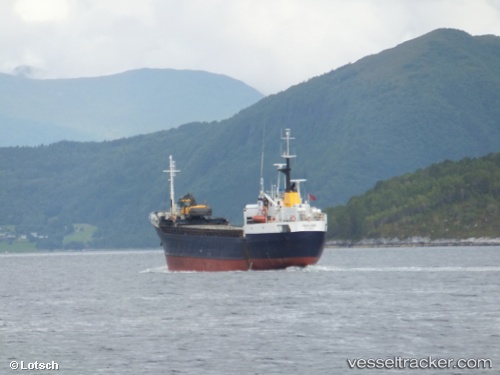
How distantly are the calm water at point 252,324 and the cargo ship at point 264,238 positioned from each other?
28.4ft

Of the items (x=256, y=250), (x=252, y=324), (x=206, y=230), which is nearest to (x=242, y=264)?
(x=256, y=250)

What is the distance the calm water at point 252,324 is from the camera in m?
67.8

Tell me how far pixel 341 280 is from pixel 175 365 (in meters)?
61.3

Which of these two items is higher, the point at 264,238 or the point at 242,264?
the point at 264,238

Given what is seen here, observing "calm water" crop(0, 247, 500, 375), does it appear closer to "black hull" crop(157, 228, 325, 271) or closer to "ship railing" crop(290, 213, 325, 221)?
"black hull" crop(157, 228, 325, 271)

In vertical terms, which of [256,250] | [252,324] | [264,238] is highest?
[264,238]

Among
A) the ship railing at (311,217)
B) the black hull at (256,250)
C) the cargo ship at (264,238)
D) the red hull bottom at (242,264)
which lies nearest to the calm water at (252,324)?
the black hull at (256,250)

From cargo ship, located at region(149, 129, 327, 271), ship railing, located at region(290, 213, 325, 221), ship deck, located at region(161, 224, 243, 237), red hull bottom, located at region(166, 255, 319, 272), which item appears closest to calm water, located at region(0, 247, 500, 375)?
cargo ship, located at region(149, 129, 327, 271)

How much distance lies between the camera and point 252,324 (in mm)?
83625

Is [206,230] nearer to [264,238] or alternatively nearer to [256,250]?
→ [256,250]

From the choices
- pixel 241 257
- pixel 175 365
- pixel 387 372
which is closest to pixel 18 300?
pixel 241 257

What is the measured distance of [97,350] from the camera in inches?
2847

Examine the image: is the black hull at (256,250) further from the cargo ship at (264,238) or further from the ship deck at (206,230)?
the ship deck at (206,230)

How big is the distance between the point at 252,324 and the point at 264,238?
55.9 meters
